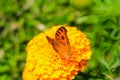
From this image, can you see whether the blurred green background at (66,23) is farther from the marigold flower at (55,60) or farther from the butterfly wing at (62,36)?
the butterfly wing at (62,36)

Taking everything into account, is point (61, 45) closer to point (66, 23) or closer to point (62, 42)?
point (62, 42)

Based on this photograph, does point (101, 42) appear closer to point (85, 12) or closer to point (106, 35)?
point (106, 35)

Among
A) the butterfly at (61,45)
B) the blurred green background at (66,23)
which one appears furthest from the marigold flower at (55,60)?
the blurred green background at (66,23)

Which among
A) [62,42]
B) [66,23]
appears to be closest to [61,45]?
[62,42]

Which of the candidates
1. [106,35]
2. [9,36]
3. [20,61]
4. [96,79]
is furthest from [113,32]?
[9,36]

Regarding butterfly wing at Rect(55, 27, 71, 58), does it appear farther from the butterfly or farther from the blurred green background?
the blurred green background

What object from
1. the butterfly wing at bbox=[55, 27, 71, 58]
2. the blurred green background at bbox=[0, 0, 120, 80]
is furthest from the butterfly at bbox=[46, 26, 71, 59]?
the blurred green background at bbox=[0, 0, 120, 80]
